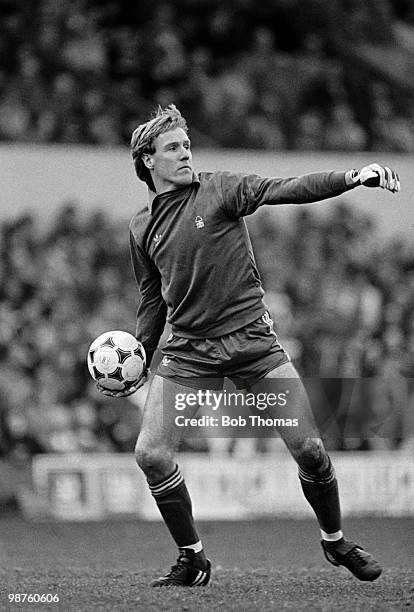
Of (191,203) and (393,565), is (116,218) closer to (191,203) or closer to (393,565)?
(393,565)

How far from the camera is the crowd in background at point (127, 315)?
465 inches

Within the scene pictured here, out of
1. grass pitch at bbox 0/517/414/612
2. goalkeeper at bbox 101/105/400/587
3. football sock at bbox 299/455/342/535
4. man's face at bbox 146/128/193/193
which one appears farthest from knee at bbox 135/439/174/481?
man's face at bbox 146/128/193/193

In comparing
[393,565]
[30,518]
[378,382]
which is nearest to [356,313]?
[378,382]

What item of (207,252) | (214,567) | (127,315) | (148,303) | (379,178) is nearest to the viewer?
(379,178)

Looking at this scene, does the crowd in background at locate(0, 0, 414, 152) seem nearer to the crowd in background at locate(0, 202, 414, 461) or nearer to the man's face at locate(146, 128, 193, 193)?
the crowd in background at locate(0, 202, 414, 461)

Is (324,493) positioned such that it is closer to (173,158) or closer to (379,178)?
(379,178)

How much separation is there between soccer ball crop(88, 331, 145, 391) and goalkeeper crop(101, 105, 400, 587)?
0.17m

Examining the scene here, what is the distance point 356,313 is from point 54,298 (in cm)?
354

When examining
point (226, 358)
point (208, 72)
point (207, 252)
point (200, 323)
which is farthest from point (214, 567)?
point (208, 72)

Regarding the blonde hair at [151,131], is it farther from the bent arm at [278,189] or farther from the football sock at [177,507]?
the football sock at [177,507]

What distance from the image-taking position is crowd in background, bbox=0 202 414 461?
1180cm

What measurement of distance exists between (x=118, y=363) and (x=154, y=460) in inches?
23.2

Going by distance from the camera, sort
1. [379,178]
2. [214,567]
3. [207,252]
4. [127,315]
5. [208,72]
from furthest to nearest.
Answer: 1. [208,72]
2. [127,315]
3. [214,567]
4. [207,252]
5. [379,178]

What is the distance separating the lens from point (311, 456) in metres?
5.94
